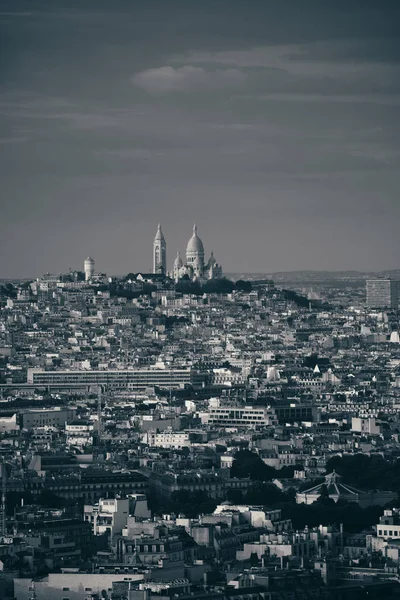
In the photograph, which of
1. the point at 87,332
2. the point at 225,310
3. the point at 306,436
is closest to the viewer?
the point at 306,436

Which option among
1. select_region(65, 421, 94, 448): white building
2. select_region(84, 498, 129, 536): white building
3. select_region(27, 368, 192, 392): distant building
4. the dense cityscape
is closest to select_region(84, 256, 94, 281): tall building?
the dense cityscape

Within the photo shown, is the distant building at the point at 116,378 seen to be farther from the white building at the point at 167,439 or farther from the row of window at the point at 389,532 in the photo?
the row of window at the point at 389,532

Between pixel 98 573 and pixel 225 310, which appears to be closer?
pixel 98 573

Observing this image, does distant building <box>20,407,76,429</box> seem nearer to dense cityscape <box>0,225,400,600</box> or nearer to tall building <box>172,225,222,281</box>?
dense cityscape <box>0,225,400,600</box>

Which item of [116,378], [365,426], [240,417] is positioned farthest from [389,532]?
[116,378]

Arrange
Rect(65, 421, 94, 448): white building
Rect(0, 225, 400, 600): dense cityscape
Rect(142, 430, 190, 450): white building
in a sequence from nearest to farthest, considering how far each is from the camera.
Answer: Rect(0, 225, 400, 600): dense cityscape → Rect(142, 430, 190, 450): white building → Rect(65, 421, 94, 448): white building

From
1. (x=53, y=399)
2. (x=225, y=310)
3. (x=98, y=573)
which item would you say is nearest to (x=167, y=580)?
(x=98, y=573)

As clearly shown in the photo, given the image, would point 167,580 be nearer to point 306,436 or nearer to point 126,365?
point 306,436

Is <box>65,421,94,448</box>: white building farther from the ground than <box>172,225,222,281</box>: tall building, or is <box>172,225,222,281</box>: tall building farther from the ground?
<box>172,225,222,281</box>: tall building
